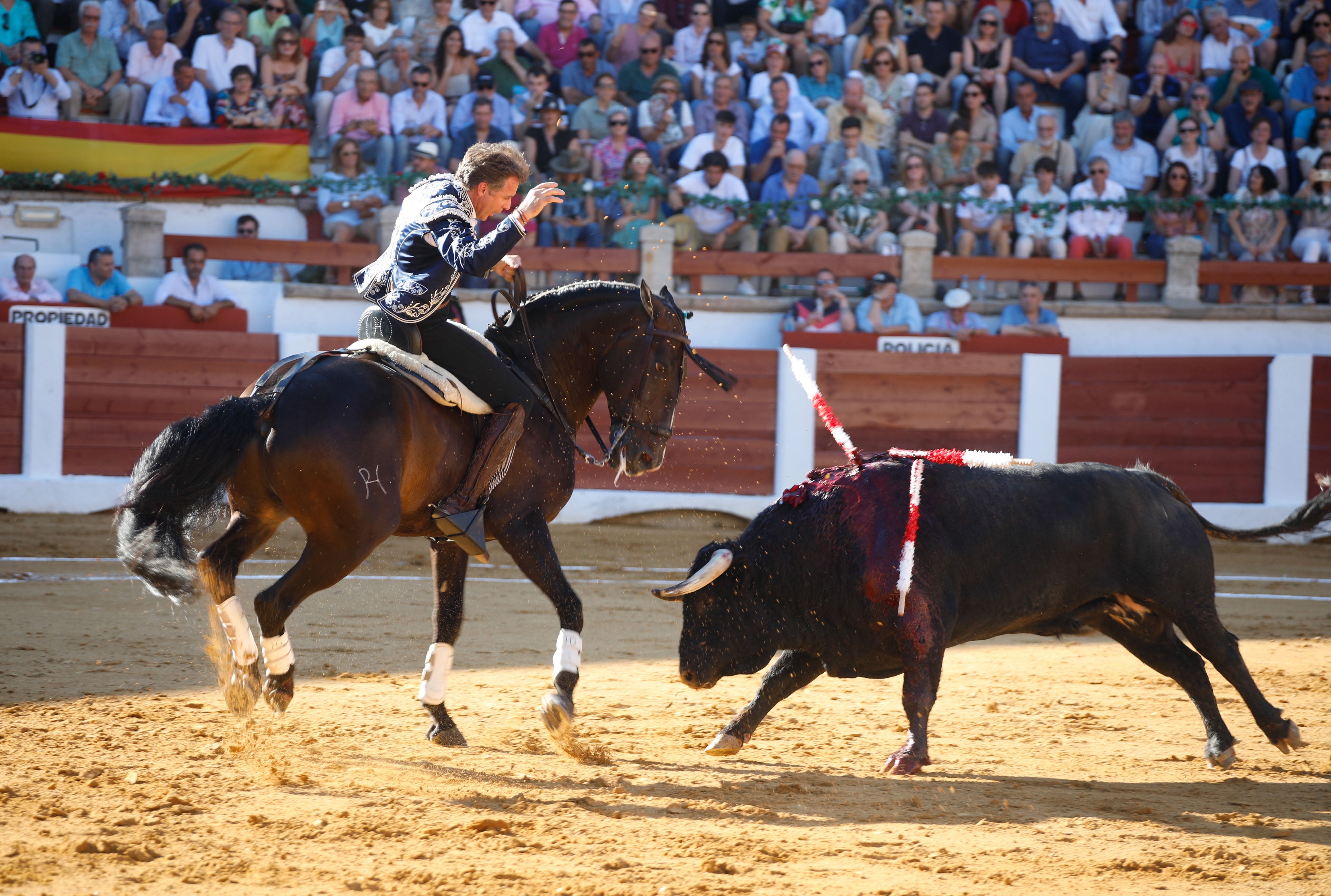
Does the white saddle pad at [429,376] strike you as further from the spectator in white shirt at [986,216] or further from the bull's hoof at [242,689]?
the spectator in white shirt at [986,216]

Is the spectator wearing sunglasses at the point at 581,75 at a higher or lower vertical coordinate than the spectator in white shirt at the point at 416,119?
higher

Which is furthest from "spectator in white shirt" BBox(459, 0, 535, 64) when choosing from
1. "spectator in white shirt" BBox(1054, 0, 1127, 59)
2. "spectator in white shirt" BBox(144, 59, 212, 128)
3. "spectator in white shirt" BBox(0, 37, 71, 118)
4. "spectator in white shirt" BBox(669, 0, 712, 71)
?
"spectator in white shirt" BBox(1054, 0, 1127, 59)

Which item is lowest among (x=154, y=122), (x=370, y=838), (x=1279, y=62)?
(x=370, y=838)

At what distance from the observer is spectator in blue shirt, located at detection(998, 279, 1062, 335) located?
33.7ft

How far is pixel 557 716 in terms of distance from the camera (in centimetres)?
361

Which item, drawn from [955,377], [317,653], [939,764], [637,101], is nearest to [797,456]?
[955,377]

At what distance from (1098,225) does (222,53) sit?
7531 millimetres

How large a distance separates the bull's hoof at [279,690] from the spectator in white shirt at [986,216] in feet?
27.0

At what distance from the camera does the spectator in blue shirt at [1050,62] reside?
11680 millimetres

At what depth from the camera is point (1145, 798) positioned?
11.3 feet

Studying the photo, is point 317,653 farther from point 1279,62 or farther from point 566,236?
point 1279,62

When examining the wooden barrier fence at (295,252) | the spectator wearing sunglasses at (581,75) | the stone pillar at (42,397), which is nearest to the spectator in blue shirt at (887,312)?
the spectator wearing sunglasses at (581,75)

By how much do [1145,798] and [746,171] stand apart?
8074 millimetres

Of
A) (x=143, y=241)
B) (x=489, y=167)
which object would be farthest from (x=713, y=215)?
Answer: (x=489, y=167)
